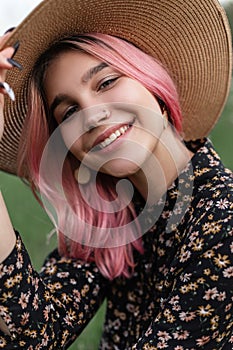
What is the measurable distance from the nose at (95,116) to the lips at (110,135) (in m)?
0.03

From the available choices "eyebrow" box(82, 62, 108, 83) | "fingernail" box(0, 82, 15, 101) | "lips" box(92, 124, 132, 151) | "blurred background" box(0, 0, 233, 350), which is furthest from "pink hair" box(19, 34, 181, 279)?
"blurred background" box(0, 0, 233, 350)

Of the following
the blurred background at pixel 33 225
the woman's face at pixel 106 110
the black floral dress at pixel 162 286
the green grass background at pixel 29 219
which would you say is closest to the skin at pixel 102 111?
the woman's face at pixel 106 110

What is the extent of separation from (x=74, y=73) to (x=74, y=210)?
17.1 inches

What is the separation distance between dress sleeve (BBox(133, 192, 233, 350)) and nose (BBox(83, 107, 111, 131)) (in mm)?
325

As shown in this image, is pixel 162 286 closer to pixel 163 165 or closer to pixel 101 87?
pixel 163 165

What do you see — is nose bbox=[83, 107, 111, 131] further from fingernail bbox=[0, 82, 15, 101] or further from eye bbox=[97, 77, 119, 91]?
fingernail bbox=[0, 82, 15, 101]

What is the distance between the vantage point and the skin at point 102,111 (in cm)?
141

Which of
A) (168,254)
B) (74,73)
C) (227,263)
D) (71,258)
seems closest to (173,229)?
(168,254)

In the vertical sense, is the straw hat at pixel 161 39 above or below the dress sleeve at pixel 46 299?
above

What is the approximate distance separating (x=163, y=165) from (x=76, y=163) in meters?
0.26

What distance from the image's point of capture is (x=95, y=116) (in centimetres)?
140

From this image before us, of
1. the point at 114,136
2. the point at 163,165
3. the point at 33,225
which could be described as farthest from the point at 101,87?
the point at 33,225

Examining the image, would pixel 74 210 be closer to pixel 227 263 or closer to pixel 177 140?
pixel 177 140

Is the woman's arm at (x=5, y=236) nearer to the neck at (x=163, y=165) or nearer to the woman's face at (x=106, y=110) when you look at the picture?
the woman's face at (x=106, y=110)
